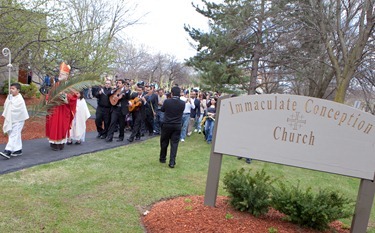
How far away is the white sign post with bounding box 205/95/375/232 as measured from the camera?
3.89 metres

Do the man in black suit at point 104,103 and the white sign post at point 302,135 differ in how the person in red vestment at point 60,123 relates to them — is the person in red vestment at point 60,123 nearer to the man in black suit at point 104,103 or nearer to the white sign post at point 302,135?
the man in black suit at point 104,103

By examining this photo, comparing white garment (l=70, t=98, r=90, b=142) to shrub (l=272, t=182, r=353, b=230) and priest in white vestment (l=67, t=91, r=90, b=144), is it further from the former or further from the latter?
shrub (l=272, t=182, r=353, b=230)

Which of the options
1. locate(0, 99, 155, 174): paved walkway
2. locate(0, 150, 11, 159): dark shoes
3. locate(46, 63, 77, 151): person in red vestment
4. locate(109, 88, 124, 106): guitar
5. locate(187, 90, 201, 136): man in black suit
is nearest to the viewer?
locate(0, 99, 155, 174): paved walkway

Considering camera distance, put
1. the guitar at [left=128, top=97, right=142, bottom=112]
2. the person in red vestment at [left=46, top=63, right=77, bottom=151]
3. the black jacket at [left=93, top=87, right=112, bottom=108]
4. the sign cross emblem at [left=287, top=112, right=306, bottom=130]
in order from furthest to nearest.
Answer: the guitar at [left=128, top=97, right=142, bottom=112]
the black jacket at [left=93, top=87, right=112, bottom=108]
the person in red vestment at [left=46, top=63, right=77, bottom=151]
the sign cross emblem at [left=287, top=112, right=306, bottom=130]

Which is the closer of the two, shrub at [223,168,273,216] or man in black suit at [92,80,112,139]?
shrub at [223,168,273,216]

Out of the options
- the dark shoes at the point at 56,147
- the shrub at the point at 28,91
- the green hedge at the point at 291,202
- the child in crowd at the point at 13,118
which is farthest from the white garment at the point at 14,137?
the shrub at the point at 28,91

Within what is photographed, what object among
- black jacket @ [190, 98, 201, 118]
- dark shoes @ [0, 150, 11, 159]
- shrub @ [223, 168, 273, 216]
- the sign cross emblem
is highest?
Result: the sign cross emblem

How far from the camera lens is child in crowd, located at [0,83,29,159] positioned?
22.6 feet

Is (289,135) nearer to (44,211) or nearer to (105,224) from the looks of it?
(105,224)

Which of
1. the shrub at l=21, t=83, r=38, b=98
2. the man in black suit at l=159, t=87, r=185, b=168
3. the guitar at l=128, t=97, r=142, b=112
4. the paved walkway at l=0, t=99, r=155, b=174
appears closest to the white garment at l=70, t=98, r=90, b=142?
the paved walkway at l=0, t=99, r=155, b=174

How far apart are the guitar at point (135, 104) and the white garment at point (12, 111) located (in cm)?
378

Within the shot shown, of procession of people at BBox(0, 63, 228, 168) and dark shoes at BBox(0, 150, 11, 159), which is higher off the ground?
procession of people at BBox(0, 63, 228, 168)

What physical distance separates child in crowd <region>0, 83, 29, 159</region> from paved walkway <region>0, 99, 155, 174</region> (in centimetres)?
25

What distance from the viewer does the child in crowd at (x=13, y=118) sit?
6.89 m
